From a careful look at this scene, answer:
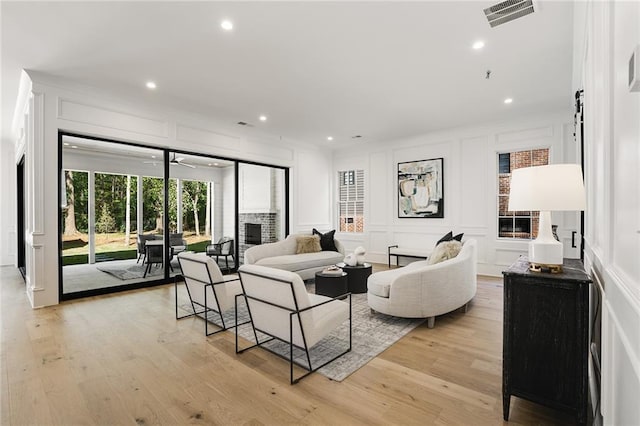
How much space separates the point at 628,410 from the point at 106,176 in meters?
6.17

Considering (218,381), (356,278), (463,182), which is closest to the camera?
(218,381)

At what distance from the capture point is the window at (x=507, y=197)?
5691mm

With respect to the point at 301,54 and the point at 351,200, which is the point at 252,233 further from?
the point at 301,54

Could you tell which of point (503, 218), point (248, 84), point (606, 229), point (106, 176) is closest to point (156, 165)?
point (106, 176)

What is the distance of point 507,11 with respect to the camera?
276 centimetres

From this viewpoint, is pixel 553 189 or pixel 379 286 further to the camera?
pixel 379 286

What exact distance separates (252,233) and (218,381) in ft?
15.6

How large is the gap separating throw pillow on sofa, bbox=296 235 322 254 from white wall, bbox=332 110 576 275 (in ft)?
7.19

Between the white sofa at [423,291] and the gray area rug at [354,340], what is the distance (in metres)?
0.18

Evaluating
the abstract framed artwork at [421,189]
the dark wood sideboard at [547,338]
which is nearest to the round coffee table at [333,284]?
the dark wood sideboard at [547,338]

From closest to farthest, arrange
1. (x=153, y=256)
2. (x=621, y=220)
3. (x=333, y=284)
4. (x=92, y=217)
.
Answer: (x=621, y=220) → (x=333, y=284) → (x=92, y=217) → (x=153, y=256)

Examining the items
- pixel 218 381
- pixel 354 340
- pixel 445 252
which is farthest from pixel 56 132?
pixel 445 252

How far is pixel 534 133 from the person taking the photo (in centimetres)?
564

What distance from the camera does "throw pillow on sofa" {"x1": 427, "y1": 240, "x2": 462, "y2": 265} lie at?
3.90m
